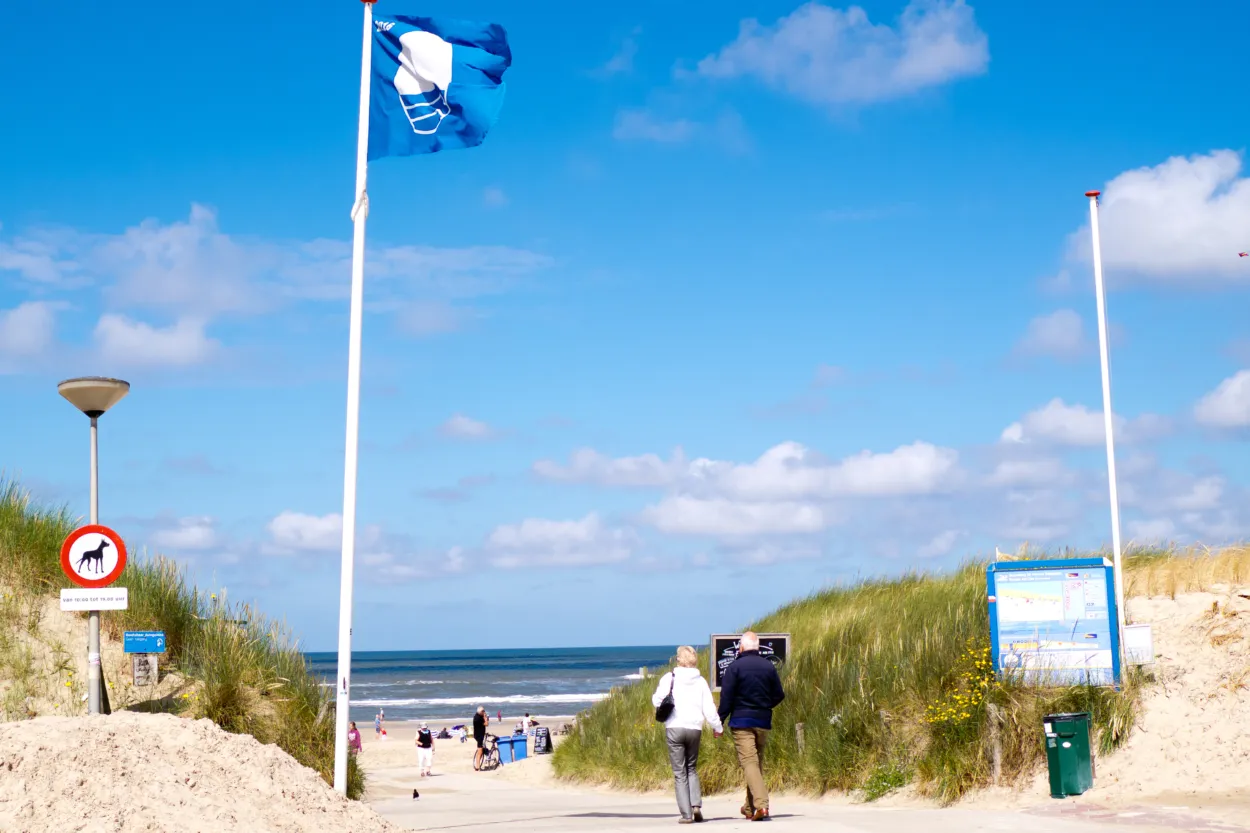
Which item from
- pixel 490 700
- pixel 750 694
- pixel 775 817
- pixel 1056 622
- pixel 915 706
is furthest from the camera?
pixel 490 700

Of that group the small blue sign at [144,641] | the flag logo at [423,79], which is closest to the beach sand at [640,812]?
the small blue sign at [144,641]

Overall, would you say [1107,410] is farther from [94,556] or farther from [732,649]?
[94,556]

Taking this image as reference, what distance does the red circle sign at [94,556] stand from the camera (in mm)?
11836

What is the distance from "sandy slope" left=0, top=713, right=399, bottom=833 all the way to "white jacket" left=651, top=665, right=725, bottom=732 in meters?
3.45

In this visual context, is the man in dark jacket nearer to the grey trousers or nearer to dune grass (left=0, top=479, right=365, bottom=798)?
the grey trousers

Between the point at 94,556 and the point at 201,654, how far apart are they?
2902mm

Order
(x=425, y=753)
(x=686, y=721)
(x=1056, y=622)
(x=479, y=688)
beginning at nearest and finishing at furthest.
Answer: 1. (x=686, y=721)
2. (x=1056, y=622)
3. (x=425, y=753)
4. (x=479, y=688)

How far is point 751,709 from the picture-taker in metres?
12.8

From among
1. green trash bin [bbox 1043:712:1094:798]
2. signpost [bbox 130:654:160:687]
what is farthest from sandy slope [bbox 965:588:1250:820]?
signpost [bbox 130:654:160:687]

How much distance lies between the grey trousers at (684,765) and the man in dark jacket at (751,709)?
0.44m

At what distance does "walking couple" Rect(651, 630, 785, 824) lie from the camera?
495 inches

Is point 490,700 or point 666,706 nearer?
point 666,706

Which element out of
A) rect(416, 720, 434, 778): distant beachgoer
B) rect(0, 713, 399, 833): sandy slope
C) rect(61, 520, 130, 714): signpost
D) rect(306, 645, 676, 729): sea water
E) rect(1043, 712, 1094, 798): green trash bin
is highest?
rect(61, 520, 130, 714): signpost

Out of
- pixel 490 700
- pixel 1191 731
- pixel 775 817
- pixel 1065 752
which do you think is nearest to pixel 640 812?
pixel 775 817
